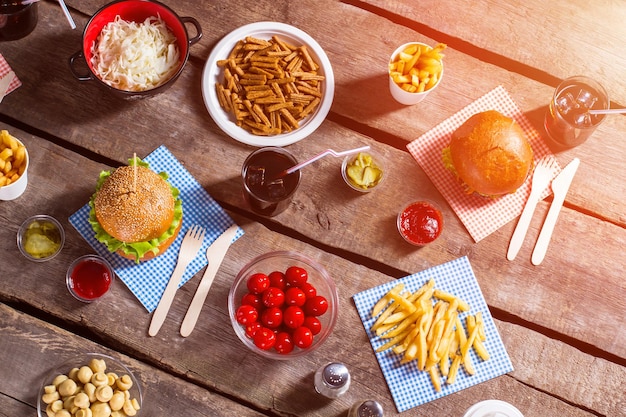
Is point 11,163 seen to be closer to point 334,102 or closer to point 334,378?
point 334,102

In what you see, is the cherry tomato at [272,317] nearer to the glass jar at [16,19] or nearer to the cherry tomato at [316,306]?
the cherry tomato at [316,306]

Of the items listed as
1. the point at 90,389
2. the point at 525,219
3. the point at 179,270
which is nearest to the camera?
the point at 90,389

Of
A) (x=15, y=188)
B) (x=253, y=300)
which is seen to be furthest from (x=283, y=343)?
(x=15, y=188)

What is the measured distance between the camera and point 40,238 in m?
2.22

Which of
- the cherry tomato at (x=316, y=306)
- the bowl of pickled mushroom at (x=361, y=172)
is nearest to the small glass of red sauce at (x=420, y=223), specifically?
the bowl of pickled mushroom at (x=361, y=172)

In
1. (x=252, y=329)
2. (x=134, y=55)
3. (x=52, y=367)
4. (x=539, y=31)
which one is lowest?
(x=52, y=367)

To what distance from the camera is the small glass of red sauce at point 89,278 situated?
220cm

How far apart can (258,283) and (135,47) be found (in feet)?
2.95

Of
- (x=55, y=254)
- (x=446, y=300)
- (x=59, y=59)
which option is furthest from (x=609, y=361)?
(x=59, y=59)

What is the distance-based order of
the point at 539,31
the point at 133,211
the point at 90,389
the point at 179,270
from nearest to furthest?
1. the point at 133,211
2. the point at 90,389
3. the point at 179,270
4. the point at 539,31

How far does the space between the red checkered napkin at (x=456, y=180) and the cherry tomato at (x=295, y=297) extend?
0.63 m

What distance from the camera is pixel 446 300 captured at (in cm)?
229

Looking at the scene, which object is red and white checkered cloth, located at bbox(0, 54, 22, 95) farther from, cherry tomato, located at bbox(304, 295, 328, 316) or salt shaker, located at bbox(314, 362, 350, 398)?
salt shaker, located at bbox(314, 362, 350, 398)

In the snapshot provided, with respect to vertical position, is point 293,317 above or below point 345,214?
below
